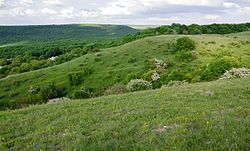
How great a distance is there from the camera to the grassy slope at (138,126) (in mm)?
10641

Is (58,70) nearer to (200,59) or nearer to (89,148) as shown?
(200,59)

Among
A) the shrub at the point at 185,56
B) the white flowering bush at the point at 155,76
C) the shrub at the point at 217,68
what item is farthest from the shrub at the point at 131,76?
the shrub at the point at 217,68

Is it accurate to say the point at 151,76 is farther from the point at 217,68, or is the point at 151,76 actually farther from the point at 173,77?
the point at 217,68

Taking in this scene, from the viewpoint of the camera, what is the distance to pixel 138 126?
13.6 metres

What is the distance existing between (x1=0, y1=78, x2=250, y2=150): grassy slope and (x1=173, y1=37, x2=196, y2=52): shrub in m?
78.0

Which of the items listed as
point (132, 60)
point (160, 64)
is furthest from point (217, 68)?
point (132, 60)

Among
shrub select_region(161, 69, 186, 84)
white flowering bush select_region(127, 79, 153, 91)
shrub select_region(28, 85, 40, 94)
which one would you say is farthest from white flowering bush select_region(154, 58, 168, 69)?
shrub select_region(28, 85, 40, 94)

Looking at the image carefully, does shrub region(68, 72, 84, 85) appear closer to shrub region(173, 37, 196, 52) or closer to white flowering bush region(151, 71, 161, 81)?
white flowering bush region(151, 71, 161, 81)

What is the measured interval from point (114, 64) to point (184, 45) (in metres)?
21.5

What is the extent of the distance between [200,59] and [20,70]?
84999mm

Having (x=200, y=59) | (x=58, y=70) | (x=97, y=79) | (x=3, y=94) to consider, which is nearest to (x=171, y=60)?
(x=200, y=59)

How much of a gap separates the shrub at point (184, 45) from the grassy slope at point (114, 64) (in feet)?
7.40

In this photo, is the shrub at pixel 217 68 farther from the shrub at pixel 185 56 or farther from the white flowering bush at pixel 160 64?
the white flowering bush at pixel 160 64

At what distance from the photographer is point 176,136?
36.5 feet
